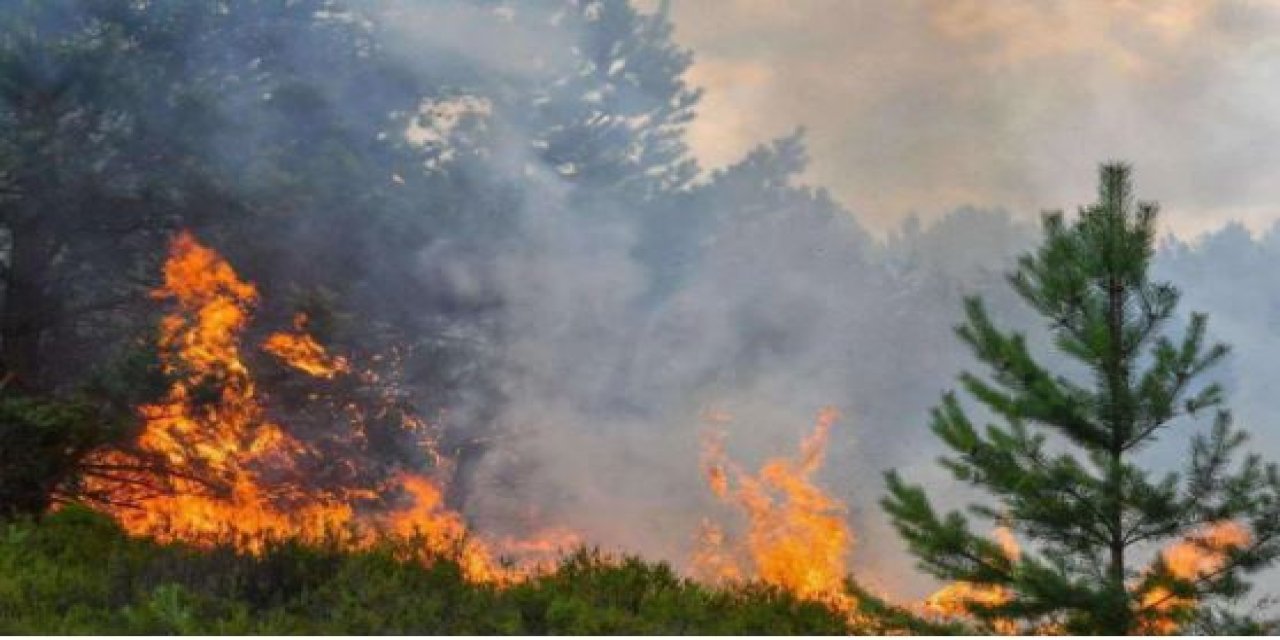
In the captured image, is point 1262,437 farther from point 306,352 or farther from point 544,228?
point 306,352

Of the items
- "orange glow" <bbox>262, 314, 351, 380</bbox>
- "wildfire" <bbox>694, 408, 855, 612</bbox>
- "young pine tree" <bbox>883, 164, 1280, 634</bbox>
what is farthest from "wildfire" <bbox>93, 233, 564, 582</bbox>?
"wildfire" <bbox>694, 408, 855, 612</bbox>

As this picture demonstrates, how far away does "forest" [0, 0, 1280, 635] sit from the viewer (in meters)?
9.55

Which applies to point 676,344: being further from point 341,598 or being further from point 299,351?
point 341,598

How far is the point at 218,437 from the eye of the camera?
55.4ft

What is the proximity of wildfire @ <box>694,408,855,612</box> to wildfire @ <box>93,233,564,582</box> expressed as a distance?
521 inches

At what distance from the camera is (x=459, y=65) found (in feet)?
89.7

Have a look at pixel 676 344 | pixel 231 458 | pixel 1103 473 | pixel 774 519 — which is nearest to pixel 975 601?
pixel 1103 473

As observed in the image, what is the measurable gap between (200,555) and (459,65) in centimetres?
1863

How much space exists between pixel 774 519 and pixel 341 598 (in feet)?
82.4

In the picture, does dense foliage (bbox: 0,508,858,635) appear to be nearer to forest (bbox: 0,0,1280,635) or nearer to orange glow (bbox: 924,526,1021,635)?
forest (bbox: 0,0,1280,635)

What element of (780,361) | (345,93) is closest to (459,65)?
(345,93)

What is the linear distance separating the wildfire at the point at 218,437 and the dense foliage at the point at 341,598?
5199 millimetres

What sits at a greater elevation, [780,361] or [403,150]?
[780,361]

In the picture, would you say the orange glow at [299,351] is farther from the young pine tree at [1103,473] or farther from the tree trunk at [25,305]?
the young pine tree at [1103,473]
